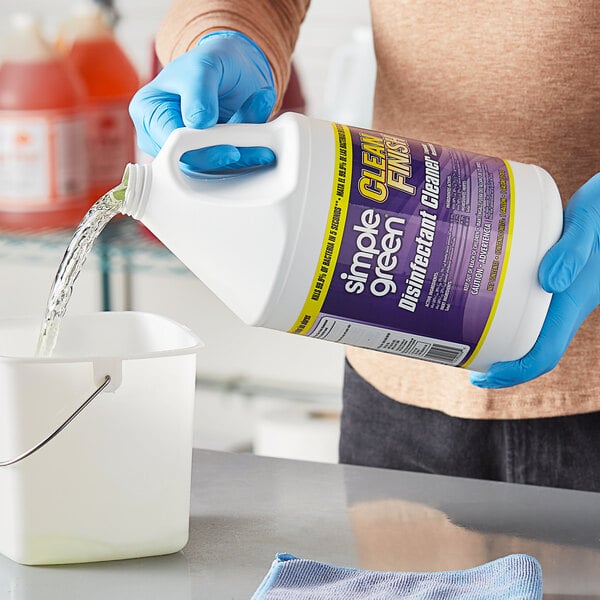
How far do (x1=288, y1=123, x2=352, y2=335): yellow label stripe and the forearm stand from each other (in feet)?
0.86

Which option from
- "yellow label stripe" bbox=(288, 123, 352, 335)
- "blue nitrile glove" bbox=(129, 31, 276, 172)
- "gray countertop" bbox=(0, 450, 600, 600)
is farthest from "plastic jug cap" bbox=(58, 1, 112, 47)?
"yellow label stripe" bbox=(288, 123, 352, 335)

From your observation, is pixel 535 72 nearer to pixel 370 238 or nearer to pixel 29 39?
pixel 370 238

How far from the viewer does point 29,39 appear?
129 centimetres

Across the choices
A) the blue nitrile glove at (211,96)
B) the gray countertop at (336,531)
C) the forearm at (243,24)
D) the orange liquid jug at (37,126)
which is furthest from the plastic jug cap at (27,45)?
the gray countertop at (336,531)

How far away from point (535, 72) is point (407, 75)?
0.11m

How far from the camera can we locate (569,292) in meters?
0.68

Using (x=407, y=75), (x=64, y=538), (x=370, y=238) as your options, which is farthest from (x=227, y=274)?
(x=407, y=75)

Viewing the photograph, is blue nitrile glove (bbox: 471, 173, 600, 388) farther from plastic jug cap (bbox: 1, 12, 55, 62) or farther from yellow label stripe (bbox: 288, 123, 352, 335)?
plastic jug cap (bbox: 1, 12, 55, 62)

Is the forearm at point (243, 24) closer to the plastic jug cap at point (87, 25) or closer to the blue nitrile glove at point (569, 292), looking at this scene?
the blue nitrile glove at point (569, 292)

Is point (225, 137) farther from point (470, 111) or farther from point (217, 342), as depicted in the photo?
point (217, 342)

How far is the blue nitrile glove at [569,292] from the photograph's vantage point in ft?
2.13

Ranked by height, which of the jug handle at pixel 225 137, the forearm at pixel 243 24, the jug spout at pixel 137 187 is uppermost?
the forearm at pixel 243 24

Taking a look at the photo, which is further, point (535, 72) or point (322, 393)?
point (322, 393)

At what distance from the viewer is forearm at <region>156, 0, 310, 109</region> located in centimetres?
84
